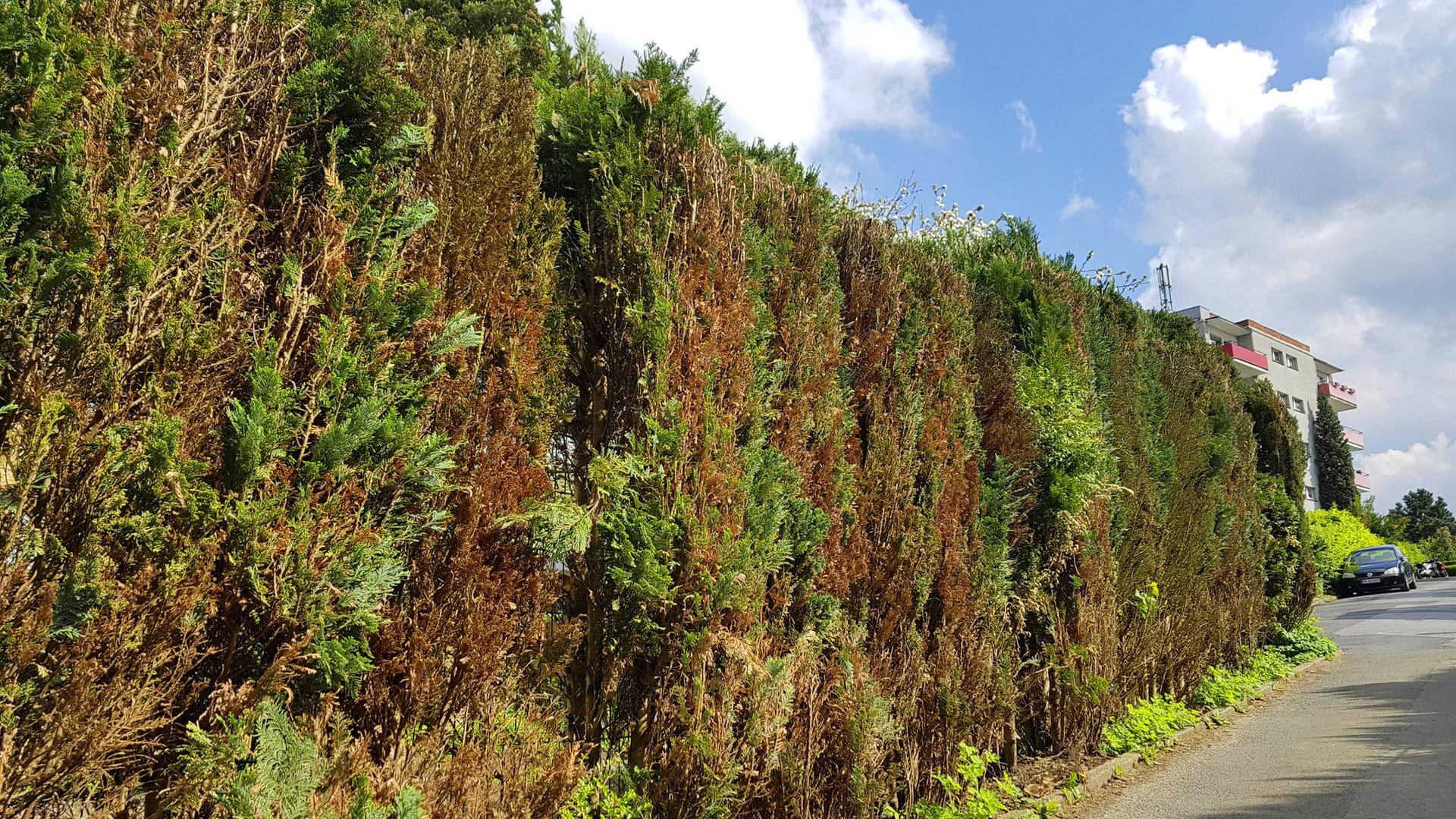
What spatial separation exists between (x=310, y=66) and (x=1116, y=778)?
25.1 ft

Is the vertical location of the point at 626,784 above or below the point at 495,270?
below

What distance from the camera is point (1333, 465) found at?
56.8 m

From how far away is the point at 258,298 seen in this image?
9.00 feet

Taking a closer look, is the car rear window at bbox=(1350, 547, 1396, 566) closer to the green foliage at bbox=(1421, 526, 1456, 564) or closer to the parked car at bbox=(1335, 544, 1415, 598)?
the parked car at bbox=(1335, 544, 1415, 598)

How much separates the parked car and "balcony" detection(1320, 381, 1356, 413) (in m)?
37.8

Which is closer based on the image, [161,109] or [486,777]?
[161,109]

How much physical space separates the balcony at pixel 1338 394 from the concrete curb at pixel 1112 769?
66.8 metres

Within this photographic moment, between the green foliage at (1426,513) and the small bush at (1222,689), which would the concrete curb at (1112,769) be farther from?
the green foliage at (1426,513)

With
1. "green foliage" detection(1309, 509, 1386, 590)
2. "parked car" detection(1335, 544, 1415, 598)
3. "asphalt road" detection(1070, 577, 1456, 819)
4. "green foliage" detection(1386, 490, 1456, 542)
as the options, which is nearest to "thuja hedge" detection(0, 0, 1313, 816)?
"asphalt road" detection(1070, 577, 1456, 819)

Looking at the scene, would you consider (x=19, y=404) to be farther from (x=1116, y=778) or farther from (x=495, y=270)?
(x=1116, y=778)

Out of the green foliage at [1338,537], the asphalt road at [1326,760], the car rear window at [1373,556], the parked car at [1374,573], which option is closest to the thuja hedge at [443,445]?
the asphalt road at [1326,760]

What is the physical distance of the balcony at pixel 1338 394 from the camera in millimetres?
66688

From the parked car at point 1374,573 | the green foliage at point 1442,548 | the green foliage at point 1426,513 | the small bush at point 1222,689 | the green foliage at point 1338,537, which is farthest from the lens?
the green foliage at point 1426,513

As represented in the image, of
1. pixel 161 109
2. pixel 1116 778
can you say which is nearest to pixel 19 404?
pixel 161 109
